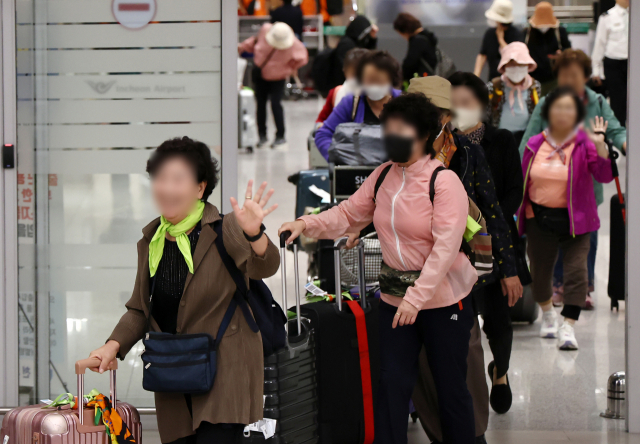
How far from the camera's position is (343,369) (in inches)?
144

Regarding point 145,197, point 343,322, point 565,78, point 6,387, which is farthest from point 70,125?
point 565,78

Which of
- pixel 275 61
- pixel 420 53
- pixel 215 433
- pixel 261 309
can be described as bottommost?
pixel 215 433

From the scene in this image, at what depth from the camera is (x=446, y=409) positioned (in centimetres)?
327

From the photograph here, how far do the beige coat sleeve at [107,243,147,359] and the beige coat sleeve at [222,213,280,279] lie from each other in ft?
1.09

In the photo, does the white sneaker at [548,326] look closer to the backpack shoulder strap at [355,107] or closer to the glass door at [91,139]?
the backpack shoulder strap at [355,107]

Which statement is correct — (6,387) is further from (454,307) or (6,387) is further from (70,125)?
(454,307)

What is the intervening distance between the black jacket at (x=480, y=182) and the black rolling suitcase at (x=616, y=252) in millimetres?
2879

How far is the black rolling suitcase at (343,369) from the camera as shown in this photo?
143 inches

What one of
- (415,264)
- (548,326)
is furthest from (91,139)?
(548,326)

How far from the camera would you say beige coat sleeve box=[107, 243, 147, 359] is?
277cm

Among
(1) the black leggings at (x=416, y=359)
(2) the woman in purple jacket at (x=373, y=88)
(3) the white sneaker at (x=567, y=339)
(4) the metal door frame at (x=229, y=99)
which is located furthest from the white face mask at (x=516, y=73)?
(1) the black leggings at (x=416, y=359)

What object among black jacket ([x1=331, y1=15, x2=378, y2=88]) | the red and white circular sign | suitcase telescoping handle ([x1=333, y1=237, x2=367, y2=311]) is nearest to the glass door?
the red and white circular sign

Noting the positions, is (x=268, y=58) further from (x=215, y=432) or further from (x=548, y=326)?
(x=215, y=432)

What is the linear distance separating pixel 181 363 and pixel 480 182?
159 centimetres
